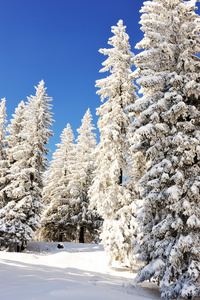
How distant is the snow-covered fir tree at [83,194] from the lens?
26.1 m

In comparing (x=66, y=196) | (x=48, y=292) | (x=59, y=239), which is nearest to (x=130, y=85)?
(x=48, y=292)

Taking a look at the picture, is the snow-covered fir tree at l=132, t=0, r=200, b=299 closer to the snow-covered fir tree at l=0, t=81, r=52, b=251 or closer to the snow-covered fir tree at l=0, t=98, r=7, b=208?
the snow-covered fir tree at l=0, t=81, r=52, b=251

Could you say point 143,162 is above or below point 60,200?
above

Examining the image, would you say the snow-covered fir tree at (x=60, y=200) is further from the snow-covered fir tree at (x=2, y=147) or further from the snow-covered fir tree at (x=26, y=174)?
the snow-covered fir tree at (x=2, y=147)

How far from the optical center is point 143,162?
1239 centimetres

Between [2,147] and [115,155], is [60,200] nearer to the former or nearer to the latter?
[2,147]

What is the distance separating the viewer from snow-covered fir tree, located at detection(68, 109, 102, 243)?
26.1m

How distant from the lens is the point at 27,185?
21.4m

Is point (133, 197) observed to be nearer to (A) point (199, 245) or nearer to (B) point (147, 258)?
(B) point (147, 258)

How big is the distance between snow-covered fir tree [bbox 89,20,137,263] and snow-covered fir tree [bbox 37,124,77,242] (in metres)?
11.8

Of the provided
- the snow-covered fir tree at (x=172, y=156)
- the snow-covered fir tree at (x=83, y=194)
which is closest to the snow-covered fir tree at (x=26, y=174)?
the snow-covered fir tree at (x=83, y=194)

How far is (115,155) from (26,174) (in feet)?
32.4

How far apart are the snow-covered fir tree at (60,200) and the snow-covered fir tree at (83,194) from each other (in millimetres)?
869

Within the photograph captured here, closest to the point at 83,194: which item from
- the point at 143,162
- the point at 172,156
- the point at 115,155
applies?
the point at 115,155
